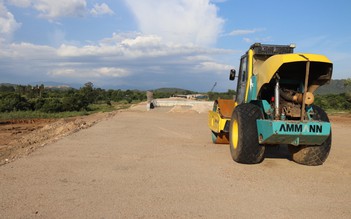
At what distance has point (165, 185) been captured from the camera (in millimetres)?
6395

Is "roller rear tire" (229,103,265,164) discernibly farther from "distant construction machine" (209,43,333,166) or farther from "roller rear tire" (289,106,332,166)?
"roller rear tire" (289,106,332,166)

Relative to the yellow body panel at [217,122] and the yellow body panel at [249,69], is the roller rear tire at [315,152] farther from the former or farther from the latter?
the yellow body panel at [217,122]

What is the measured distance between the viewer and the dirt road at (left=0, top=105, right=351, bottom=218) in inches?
203

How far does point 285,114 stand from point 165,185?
3.15m

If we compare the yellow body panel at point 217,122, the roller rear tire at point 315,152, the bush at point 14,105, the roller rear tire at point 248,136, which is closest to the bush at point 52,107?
the bush at point 14,105

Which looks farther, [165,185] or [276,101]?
[276,101]

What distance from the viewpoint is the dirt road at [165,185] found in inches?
203

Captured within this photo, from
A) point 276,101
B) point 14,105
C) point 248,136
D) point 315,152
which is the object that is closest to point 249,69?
point 276,101

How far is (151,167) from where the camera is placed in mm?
7836

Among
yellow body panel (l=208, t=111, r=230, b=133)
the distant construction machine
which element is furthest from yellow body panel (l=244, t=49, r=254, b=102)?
yellow body panel (l=208, t=111, r=230, b=133)

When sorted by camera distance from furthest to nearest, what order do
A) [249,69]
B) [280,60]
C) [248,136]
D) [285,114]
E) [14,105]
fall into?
[14,105], [249,69], [285,114], [248,136], [280,60]

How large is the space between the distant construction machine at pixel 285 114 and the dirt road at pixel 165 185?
16.3 inches

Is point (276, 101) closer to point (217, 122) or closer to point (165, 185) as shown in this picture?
point (217, 122)

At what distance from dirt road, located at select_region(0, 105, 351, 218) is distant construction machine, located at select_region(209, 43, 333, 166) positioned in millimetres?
414
